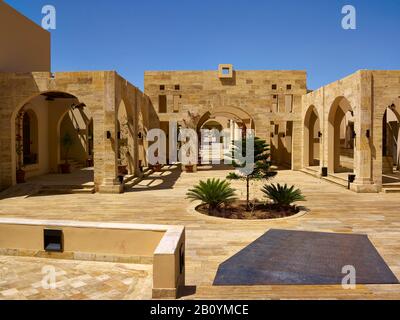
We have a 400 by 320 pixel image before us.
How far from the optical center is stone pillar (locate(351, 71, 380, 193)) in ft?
49.0

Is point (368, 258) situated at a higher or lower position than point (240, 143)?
lower

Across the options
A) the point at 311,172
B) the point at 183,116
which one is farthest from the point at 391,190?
the point at 183,116

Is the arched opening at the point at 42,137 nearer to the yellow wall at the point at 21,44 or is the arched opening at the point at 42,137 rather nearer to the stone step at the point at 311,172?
the yellow wall at the point at 21,44

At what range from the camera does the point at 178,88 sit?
2394 centimetres

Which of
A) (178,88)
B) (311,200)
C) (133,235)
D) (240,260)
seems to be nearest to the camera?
(133,235)

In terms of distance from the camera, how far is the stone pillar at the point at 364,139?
1493cm

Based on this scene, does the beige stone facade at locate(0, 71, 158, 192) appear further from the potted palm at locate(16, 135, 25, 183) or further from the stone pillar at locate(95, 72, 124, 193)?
the potted palm at locate(16, 135, 25, 183)

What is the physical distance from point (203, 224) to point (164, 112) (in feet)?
51.8

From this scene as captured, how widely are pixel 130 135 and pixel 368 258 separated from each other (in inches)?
559

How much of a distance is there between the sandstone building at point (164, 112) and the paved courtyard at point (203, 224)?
6.06 feet

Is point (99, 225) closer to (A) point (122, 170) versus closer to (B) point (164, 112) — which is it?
(A) point (122, 170)
